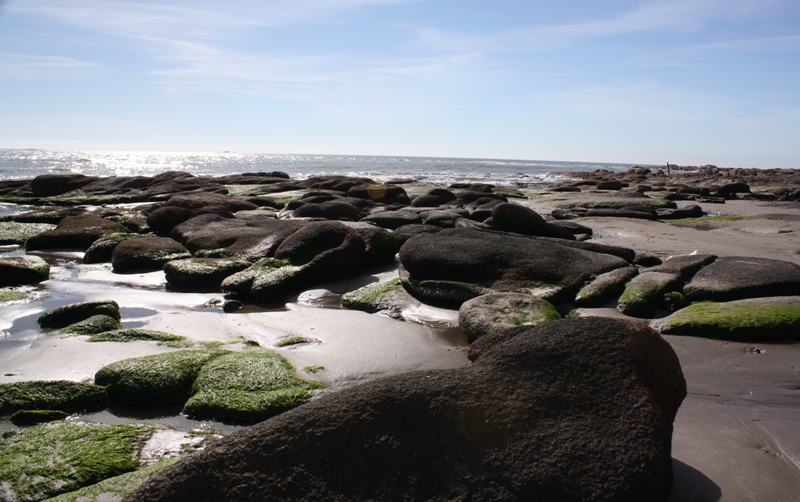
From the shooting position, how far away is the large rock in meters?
2.52

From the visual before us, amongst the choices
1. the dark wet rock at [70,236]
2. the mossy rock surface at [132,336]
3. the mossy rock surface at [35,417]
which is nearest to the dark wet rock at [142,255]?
the dark wet rock at [70,236]

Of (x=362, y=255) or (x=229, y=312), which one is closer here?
(x=229, y=312)

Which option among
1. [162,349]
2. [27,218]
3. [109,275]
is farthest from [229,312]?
[27,218]

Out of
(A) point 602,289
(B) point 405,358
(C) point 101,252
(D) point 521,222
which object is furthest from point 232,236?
(A) point 602,289

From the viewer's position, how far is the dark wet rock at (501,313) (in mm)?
5516

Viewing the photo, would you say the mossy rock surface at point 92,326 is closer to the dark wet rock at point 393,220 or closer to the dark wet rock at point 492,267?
the dark wet rock at point 492,267

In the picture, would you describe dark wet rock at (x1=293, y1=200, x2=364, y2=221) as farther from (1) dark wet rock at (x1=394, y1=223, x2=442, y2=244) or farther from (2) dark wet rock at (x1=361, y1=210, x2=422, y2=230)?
(1) dark wet rock at (x1=394, y1=223, x2=442, y2=244)

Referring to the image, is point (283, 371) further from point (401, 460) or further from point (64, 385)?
point (401, 460)

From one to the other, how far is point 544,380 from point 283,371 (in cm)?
225

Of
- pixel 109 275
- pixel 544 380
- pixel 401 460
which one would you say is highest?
pixel 544 380

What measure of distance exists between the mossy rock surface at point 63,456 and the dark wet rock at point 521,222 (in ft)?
25.8

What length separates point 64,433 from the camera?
355 cm

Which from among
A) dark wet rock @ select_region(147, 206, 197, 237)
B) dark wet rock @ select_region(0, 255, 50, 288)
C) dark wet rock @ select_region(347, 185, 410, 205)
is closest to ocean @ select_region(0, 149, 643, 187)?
dark wet rock @ select_region(347, 185, 410, 205)

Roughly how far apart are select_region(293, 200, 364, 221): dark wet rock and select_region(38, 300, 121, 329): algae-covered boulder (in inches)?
303
